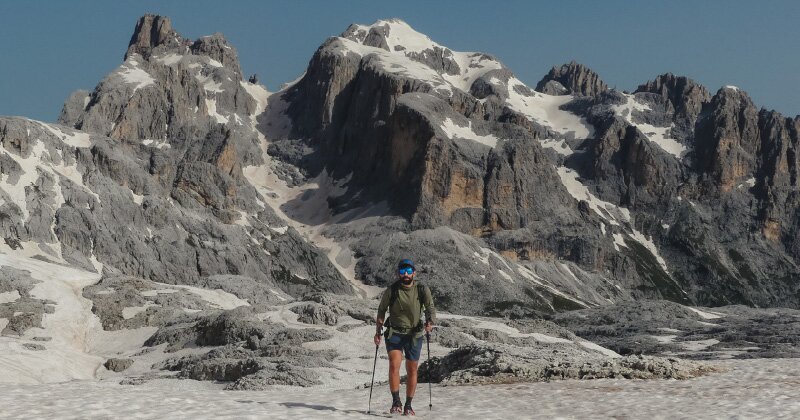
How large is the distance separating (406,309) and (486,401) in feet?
14.2

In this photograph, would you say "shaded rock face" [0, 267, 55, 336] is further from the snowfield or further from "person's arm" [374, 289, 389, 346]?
"person's arm" [374, 289, 389, 346]

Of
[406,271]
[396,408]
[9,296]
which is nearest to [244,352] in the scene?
[396,408]

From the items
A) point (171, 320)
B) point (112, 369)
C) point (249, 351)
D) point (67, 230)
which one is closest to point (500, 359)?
point (249, 351)

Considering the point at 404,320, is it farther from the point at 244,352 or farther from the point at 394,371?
the point at 244,352

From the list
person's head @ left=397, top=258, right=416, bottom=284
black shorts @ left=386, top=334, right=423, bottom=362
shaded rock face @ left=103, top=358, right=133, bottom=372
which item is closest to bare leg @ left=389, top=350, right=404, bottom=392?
black shorts @ left=386, top=334, right=423, bottom=362

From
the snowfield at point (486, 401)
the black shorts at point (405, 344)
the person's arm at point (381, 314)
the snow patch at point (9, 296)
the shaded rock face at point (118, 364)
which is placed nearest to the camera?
the snowfield at point (486, 401)

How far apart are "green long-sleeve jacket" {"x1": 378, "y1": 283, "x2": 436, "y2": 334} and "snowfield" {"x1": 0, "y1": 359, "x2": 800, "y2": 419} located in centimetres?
246

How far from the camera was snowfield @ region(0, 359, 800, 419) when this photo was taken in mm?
20859

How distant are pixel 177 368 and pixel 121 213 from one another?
146 metres

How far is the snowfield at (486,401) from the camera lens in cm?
2086

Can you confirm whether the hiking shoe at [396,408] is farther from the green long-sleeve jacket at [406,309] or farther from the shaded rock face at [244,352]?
the shaded rock face at [244,352]

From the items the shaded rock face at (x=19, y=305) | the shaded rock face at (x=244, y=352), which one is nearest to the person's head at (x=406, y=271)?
the shaded rock face at (x=244, y=352)

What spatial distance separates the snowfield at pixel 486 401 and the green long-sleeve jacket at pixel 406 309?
2460 millimetres

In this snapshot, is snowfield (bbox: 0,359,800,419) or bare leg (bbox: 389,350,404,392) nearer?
snowfield (bbox: 0,359,800,419)
